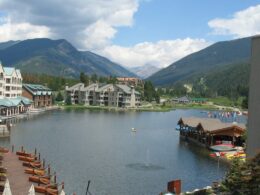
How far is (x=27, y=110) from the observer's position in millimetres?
146125

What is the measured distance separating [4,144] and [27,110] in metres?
77.0

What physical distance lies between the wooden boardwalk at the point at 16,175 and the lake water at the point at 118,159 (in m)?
4.92

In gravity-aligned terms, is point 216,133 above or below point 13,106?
below

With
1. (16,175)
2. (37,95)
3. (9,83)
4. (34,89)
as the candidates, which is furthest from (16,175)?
(37,95)

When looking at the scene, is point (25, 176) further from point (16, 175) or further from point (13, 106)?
point (13, 106)

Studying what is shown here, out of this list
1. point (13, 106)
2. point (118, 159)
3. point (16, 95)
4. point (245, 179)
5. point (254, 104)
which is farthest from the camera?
point (16, 95)

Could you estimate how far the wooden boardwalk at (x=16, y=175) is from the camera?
37.0 m

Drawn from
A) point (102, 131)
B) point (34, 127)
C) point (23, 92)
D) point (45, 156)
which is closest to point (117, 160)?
point (45, 156)

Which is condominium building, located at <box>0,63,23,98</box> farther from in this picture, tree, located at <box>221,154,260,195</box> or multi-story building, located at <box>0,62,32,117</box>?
tree, located at <box>221,154,260,195</box>

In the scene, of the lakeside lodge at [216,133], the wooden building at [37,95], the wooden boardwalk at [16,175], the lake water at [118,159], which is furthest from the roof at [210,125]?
the wooden building at [37,95]

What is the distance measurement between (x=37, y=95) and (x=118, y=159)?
4475 inches

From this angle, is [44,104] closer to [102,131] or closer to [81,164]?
[102,131]

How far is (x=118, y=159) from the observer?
200 feet

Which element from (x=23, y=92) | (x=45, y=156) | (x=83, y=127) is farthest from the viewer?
(x=23, y=92)
